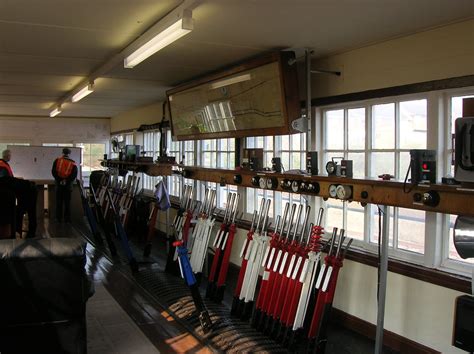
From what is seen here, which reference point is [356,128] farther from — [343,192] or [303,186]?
[343,192]

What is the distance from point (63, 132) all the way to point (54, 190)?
2339mm

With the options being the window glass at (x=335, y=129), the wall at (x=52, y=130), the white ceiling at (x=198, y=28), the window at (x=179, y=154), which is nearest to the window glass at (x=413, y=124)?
the white ceiling at (x=198, y=28)

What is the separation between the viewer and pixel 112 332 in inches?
164

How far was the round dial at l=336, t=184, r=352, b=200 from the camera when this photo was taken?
11.3 feet

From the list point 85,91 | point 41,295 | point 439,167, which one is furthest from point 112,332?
point 85,91

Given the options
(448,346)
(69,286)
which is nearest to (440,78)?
(448,346)

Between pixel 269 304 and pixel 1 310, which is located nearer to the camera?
pixel 1 310

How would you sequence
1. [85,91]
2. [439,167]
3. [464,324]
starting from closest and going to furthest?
1. [464,324]
2. [439,167]
3. [85,91]

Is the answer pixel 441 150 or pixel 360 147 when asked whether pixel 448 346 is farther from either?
pixel 360 147

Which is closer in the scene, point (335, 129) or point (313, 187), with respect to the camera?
point (313, 187)

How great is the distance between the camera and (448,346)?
11.2 ft

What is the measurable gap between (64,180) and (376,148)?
26.0 feet

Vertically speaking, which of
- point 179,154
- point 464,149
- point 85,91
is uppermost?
point 85,91

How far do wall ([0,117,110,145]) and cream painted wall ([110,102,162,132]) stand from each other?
43cm
